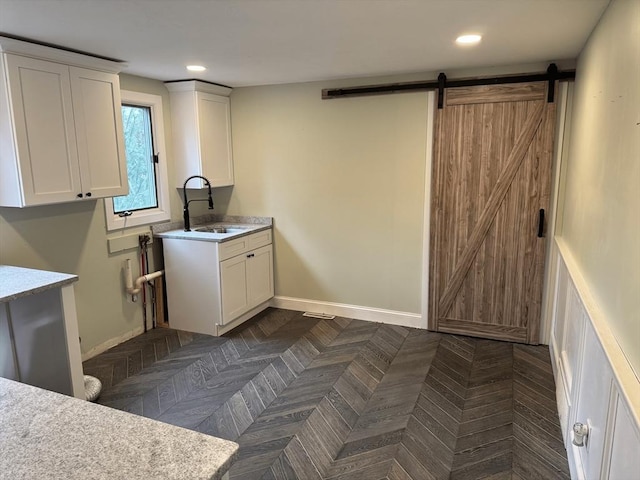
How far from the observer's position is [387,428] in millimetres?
2570

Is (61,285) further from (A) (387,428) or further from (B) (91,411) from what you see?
(A) (387,428)

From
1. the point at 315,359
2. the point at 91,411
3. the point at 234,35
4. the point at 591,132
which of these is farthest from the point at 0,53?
the point at 591,132

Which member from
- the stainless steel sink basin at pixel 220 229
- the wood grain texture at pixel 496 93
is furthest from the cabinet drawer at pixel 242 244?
the wood grain texture at pixel 496 93

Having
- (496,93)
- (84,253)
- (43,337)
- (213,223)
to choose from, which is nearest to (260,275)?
(213,223)

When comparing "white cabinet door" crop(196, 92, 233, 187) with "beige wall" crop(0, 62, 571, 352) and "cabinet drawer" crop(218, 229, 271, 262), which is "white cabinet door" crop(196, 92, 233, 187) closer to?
"beige wall" crop(0, 62, 571, 352)

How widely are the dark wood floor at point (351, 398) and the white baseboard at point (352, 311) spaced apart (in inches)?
5.1

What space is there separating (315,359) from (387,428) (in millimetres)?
1006

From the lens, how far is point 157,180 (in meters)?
4.07

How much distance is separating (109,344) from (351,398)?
2.12 metres

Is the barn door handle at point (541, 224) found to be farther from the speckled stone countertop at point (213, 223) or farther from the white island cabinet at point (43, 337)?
the white island cabinet at point (43, 337)

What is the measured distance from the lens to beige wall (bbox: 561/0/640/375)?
1.47 meters

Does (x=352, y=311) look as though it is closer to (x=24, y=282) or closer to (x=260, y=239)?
(x=260, y=239)

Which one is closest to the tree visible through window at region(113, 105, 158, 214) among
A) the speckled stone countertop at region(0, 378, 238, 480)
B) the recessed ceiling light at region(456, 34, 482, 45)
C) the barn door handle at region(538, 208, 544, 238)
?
the recessed ceiling light at region(456, 34, 482, 45)

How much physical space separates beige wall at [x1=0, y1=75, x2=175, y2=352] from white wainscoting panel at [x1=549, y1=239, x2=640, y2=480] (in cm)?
331
